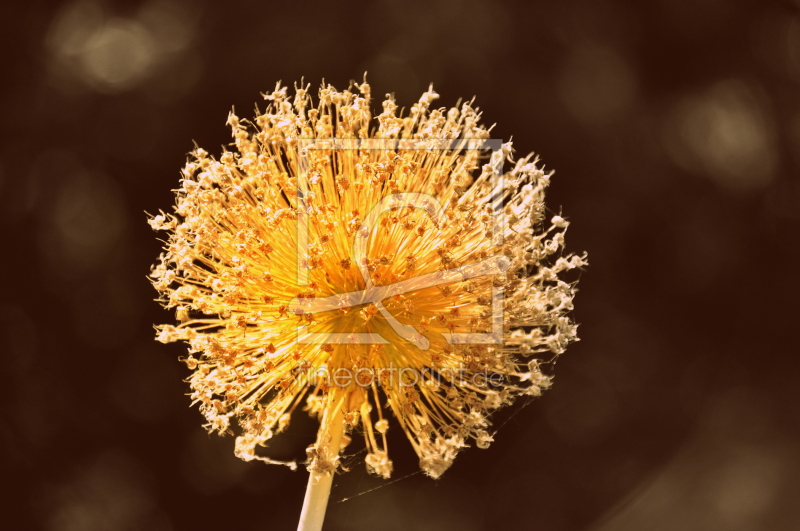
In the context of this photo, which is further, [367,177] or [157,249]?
[157,249]

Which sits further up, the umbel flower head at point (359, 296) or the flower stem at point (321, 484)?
the umbel flower head at point (359, 296)

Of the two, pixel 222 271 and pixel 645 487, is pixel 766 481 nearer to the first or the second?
pixel 645 487

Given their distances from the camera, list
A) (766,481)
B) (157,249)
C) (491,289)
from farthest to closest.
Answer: (157,249) → (766,481) → (491,289)

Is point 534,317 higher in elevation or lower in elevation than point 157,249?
lower

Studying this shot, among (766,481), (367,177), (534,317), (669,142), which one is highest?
(669,142)

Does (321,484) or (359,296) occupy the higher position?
(359,296)

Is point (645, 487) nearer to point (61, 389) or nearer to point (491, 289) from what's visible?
point (491, 289)

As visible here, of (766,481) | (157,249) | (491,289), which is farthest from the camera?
(157,249)

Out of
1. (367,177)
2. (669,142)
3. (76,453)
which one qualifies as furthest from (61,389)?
(669,142)
